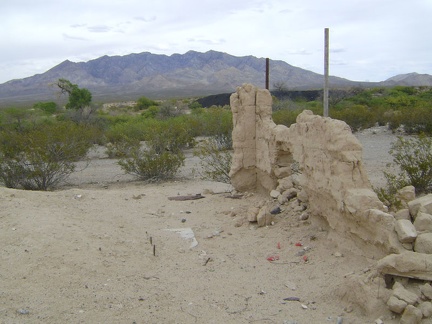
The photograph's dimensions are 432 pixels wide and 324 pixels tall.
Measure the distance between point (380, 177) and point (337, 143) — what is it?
684cm

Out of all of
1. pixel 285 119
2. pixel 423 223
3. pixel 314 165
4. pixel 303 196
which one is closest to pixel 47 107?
pixel 285 119

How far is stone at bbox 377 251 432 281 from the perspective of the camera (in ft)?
14.7

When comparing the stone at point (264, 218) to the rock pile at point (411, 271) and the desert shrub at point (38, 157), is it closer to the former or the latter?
the rock pile at point (411, 271)

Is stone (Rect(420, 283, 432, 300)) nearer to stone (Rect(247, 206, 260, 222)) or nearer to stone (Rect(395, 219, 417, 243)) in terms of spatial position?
stone (Rect(395, 219, 417, 243))

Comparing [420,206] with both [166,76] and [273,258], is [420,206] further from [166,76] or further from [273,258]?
[166,76]

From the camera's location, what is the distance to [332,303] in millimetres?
5133

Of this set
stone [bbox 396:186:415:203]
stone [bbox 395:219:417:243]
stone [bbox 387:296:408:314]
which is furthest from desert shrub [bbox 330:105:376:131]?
stone [bbox 387:296:408:314]

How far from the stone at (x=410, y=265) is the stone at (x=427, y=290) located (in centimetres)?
6

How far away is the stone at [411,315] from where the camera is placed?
4.25m

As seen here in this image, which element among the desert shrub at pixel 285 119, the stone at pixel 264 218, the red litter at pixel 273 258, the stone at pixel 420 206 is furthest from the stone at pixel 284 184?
the desert shrub at pixel 285 119

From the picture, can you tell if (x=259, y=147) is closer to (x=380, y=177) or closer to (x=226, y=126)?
(x=380, y=177)

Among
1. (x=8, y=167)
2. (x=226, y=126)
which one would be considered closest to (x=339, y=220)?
(x=8, y=167)

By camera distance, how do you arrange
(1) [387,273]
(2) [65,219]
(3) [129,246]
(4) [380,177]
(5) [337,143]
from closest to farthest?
(1) [387,273] → (5) [337,143] → (3) [129,246] → (2) [65,219] → (4) [380,177]

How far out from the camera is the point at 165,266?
21.5 feet
